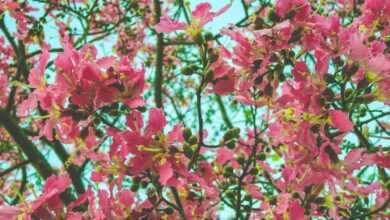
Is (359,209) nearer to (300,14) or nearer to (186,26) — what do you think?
(300,14)

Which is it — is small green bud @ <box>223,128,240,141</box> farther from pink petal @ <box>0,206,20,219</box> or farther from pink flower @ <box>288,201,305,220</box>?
pink petal @ <box>0,206,20,219</box>

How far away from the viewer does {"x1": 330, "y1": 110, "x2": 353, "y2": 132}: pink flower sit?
2016mm

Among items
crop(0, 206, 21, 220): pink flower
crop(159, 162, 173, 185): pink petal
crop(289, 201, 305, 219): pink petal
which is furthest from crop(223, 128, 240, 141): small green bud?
crop(0, 206, 21, 220): pink flower

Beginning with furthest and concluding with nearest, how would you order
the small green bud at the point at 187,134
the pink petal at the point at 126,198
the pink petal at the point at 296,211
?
1. the pink petal at the point at 126,198
2. the pink petal at the point at 296,211
3. the small green bud at the point at 187,134

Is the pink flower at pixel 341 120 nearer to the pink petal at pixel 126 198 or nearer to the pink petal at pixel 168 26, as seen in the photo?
the pink petal at pixel 168 26

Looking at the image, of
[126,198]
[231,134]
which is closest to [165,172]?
[231,134]

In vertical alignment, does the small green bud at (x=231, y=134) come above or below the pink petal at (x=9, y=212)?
above

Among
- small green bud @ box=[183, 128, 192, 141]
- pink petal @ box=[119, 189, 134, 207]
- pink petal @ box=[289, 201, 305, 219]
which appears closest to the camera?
small green bud @ box=[183, 128, 192, 141]

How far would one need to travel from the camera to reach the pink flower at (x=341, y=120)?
6.61 ft

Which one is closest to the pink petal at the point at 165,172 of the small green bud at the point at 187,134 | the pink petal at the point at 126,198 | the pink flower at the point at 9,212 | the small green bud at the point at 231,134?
the small green bud at the point at 187,134

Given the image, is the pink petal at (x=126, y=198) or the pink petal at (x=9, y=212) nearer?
the pink petal at (x=9, y=212)

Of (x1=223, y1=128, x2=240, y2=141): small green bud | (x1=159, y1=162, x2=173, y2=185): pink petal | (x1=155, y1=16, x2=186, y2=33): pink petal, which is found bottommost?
(x1=159, y1=162, x2=173, y2=185): pink petal

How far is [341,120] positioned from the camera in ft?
6.64

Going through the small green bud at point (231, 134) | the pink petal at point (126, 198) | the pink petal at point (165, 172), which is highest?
the small green bud at point (231, 134)
